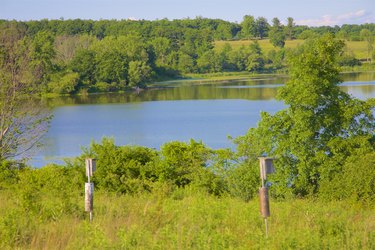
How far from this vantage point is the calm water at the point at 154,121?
31.1 metres

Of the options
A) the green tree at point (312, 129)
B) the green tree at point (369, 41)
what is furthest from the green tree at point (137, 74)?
the green tree at point (312, 129)

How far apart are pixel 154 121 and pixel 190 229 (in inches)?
1374

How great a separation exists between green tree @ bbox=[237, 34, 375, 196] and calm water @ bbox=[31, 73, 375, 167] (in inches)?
467

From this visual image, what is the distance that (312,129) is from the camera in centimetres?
1515

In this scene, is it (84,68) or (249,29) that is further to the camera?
(249,29)

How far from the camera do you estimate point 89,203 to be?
7211 millimetres

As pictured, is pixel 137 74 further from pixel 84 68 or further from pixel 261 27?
pixel 261 27

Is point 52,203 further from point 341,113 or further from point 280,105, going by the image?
point 280,105

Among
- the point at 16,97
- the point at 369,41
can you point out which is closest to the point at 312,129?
the point at 16,97

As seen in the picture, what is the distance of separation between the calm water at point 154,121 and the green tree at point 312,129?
11.9 meters

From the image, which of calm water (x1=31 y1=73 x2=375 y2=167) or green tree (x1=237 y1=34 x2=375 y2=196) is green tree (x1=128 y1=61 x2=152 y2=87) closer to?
calm water (x1=31 y1=73 x2=375 y2=167)

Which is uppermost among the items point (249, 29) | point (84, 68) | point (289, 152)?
point (249, 29)

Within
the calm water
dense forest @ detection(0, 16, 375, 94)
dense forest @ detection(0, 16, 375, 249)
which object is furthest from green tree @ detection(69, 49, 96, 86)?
dense forest @ detection(0, 16, 375, 249)

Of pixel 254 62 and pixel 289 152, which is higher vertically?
pixel 254 62
